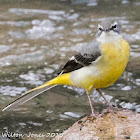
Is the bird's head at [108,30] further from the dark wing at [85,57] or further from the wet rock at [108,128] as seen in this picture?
the wet rock at [108,128]

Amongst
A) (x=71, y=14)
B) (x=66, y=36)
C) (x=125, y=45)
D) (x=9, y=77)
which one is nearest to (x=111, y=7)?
(x=71, y=14)

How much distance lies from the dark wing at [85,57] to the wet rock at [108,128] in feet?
3.28

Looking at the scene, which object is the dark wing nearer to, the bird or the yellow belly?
the bird

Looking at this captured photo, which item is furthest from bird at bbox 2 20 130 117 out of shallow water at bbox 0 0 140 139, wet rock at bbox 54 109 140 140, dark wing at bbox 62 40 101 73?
shallow water at bbox 0 0 140 139

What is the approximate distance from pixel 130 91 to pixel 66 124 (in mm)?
2240

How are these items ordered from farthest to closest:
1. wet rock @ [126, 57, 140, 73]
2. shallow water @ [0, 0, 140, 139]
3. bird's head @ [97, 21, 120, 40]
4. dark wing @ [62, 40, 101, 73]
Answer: wet rock @ [126, 57, 140, 73]
shallow water @ [0, 0, 140, 139]
dark wing @ [62, 40, 101, 73]
bird's head @ [97, 21, 120, 40]

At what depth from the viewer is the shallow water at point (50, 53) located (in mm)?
9406

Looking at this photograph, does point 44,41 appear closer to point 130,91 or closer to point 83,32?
point 83,32

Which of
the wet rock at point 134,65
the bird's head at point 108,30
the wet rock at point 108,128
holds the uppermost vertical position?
the bird's head at point 108,30

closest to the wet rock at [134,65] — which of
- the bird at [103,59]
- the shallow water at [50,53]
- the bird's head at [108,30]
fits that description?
the shallow water at [50,53]

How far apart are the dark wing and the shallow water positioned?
5.26ft

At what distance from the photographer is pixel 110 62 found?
6941mm

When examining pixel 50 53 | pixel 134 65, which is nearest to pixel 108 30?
pixel 134 65

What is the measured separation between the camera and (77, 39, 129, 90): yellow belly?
6.95 m
